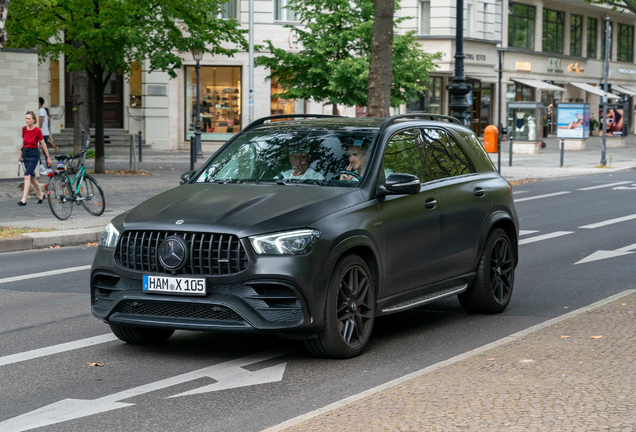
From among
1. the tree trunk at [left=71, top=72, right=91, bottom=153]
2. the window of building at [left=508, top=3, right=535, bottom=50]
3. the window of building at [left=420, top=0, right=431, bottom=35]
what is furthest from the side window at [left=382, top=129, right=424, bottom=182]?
the window of building at [left=508, top=3, right=535, bottom=50]

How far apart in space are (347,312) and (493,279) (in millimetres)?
2331

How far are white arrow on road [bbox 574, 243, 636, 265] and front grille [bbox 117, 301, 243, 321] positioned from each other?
662cm

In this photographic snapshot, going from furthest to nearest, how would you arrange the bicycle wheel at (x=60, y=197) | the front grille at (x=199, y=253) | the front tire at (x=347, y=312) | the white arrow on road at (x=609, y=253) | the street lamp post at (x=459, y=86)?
1. the street lamp post at (x=459, y=86)
2. the bicycle wheel at (x=60, y=197)
3. the white arrow on road at (x=609, y=253)
4. the front tire at (x=347, y=312)
5. the front grille at (x=199, y=253)

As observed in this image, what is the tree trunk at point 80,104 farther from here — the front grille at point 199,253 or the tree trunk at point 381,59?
the front grille at point 199,253

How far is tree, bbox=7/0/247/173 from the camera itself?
76.6 feet

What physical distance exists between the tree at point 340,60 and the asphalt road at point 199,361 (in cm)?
1653

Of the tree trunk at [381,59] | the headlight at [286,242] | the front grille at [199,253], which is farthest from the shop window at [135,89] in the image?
the headlight at [286,242]

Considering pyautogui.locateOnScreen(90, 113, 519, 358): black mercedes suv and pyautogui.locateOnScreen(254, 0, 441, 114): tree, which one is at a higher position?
pyautogui.locateOnScreen(254, 0, 441, 114): tree

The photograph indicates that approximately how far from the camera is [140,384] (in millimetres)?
6027

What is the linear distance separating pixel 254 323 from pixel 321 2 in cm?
2254

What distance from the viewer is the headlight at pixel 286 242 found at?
6207mm

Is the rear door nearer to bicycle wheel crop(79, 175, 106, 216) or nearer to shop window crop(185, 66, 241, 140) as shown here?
bicycle wheel crop(79, 175, 106, 216)

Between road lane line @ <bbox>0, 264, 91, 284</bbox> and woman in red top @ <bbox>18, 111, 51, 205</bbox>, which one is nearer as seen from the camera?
road lane line @ <bbox>0, 264, 91, 284</bbox>

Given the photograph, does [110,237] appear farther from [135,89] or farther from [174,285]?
[135,89]
